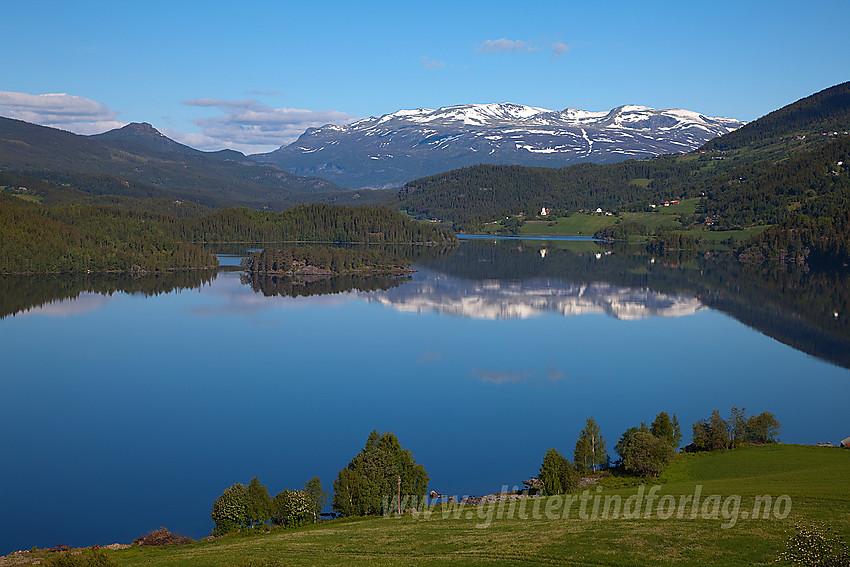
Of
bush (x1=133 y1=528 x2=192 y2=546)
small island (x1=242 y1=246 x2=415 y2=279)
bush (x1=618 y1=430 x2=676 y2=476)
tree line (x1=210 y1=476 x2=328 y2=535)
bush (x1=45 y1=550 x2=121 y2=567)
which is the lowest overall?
bush (x1=133 y1=528 x2=192 y2=546)

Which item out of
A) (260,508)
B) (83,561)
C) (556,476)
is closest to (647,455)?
(556,476)

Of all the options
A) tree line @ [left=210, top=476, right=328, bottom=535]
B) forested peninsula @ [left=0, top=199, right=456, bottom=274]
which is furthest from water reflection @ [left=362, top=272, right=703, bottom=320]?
tree line @ [left=210, top=476, right=328, bottom=535]

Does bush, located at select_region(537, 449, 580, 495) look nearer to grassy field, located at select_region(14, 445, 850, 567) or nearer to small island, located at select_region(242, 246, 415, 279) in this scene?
grassy field, located at select_region(14, 445, 850, 567)

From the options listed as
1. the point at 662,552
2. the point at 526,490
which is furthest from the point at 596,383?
the point at 662,552

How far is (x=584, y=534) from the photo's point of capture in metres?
26.6

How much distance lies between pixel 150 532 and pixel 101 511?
4.53 meters

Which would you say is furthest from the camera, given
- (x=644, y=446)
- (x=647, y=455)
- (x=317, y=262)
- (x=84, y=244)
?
(x=84, y=244)

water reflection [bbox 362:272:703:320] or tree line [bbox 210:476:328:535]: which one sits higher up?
water reflection [bbox 362:272:703:320]

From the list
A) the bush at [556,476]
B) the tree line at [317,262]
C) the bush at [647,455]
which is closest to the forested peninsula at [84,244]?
the tree line at [317,262]

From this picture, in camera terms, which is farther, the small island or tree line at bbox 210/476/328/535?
the small island

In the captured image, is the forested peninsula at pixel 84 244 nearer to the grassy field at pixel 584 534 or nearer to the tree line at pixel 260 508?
the tree line at pixel 260 508

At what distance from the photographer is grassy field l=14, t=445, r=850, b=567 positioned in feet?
79.5

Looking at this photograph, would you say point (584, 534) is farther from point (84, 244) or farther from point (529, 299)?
point (84, 244)

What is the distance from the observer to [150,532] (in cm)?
3288
